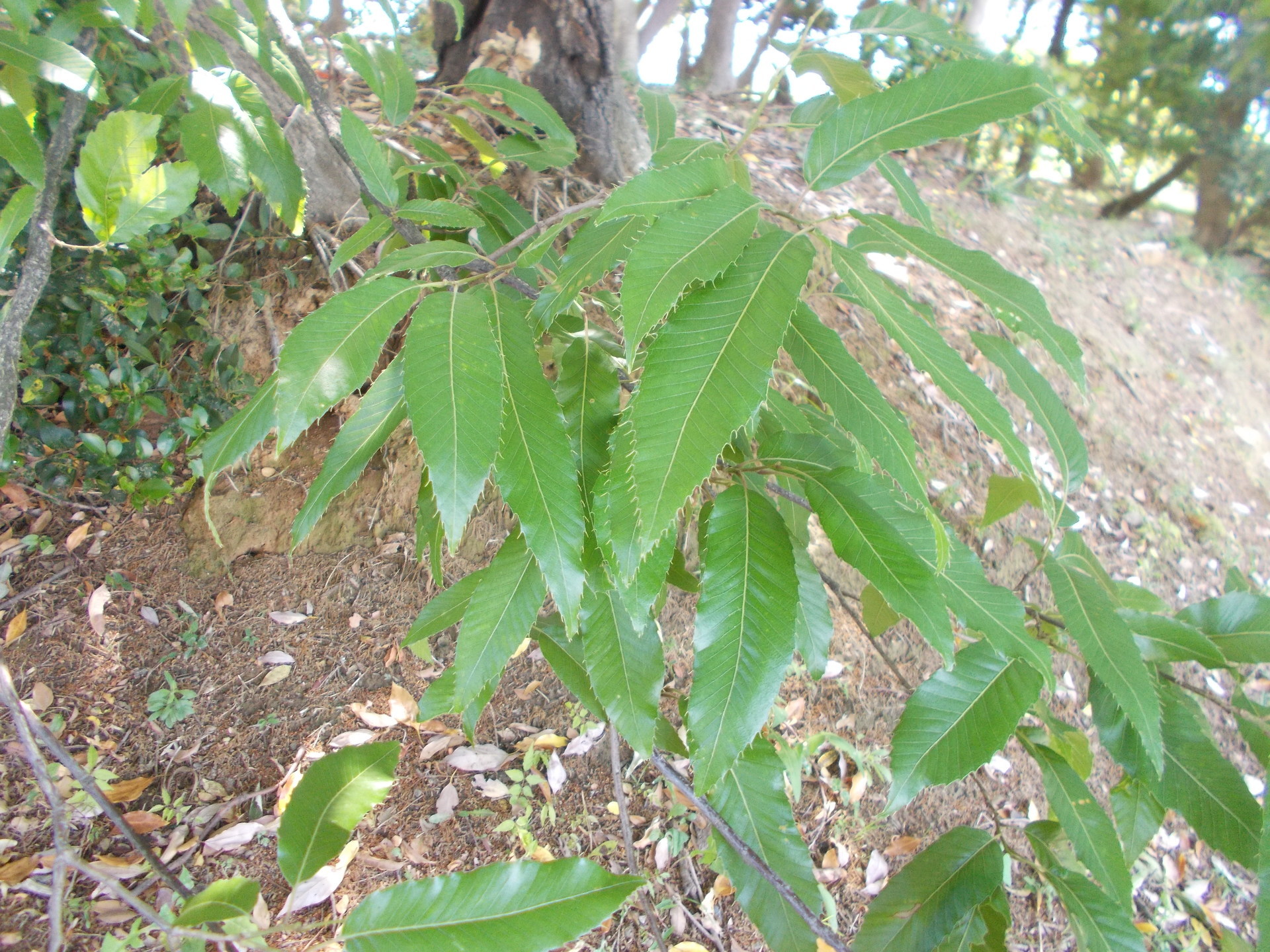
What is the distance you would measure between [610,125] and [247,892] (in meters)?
2.03

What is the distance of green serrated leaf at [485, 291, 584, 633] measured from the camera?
0.66 metres

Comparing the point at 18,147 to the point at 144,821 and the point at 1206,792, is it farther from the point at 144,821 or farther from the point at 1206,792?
the point at 1206,792

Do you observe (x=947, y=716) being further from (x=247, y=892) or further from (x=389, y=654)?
(x=389, y=654)

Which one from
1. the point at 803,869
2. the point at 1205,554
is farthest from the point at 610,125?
the point at 1205,554

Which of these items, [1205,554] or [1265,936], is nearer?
[1265,936]

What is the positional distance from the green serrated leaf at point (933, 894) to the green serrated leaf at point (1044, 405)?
0.57 m

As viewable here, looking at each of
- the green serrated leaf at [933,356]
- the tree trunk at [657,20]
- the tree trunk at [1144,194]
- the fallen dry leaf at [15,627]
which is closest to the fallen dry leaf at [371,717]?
the fallen dry leaf at [15,627]

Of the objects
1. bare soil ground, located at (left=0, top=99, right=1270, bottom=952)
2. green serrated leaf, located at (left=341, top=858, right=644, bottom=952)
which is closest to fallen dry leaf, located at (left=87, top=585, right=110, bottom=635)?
bare soil ground, located at (left=0, top=99, right=1270, bottom=952)

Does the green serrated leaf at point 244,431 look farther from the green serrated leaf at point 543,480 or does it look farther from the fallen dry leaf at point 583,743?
the fallen dry leaf at point 583,743

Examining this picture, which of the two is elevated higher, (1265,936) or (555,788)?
(1265,936)

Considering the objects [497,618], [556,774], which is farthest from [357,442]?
[556,774]

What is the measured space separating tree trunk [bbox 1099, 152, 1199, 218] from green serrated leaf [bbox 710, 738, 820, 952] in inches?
288

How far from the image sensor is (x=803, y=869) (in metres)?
0.93

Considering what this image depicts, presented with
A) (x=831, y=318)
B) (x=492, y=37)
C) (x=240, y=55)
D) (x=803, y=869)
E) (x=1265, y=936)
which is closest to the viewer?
(x=1265, y=936)
